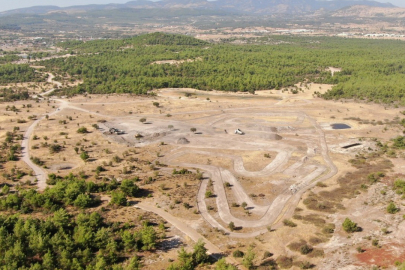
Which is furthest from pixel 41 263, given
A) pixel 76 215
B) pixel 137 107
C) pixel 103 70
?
pixel 103 70

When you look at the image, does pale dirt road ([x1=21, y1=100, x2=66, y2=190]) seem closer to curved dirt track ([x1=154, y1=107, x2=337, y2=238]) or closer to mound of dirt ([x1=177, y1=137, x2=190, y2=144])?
curved dirt track ([x1=154, y1=107, x2=337, y2=238])

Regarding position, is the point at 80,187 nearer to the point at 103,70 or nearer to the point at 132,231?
the point at 132,231

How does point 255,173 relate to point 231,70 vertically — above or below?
below

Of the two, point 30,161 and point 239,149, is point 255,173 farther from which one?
point 30,161

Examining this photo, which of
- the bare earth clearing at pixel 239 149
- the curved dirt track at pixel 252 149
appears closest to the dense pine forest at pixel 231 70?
the bare earth clearing at pixel 239 149

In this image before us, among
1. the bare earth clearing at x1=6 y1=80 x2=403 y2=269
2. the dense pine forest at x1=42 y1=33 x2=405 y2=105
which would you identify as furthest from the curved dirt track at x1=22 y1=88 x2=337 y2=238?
the dense pine forest at x1=42 y1=33 x2=405 y2=105

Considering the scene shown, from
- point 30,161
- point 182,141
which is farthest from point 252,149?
point 30,161

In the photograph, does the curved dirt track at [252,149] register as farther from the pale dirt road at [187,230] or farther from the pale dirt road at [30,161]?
the pale dirt road at [187,230]
